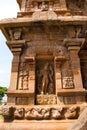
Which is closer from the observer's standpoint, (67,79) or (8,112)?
(8,112)

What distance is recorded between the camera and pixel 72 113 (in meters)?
7.63

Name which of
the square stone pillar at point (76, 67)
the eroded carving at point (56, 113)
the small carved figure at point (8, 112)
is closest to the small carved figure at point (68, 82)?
the square stone pillar at point (76, 67)

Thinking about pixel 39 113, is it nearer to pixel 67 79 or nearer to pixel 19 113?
pixel 19 113

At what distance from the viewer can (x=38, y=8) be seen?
11250mm

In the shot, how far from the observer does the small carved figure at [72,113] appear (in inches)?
299

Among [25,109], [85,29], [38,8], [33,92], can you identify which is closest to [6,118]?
[25,109]

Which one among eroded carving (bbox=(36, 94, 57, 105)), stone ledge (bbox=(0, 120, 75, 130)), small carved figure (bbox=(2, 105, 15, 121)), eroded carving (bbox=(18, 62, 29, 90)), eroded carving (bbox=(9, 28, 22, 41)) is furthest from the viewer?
eroded carving (bbox=(9, 28, 22, 41))

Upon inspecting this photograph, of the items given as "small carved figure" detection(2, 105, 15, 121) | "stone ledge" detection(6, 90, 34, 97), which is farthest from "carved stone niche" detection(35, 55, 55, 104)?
"small carved figure" detection(2, 105, 15, 121)

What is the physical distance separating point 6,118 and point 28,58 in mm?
2670

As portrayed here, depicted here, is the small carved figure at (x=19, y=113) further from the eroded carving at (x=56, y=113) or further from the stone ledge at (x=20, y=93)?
the eroded carving at (x=56, y=113)

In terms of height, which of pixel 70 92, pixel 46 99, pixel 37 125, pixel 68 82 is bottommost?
pixel 37 125

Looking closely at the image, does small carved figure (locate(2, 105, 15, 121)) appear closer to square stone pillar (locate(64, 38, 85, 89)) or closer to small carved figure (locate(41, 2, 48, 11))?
square stone pillar (locate(64, 38, 85, 89))

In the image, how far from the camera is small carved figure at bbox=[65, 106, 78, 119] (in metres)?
7.61

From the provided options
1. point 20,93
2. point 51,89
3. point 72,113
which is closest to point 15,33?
point 20,93
